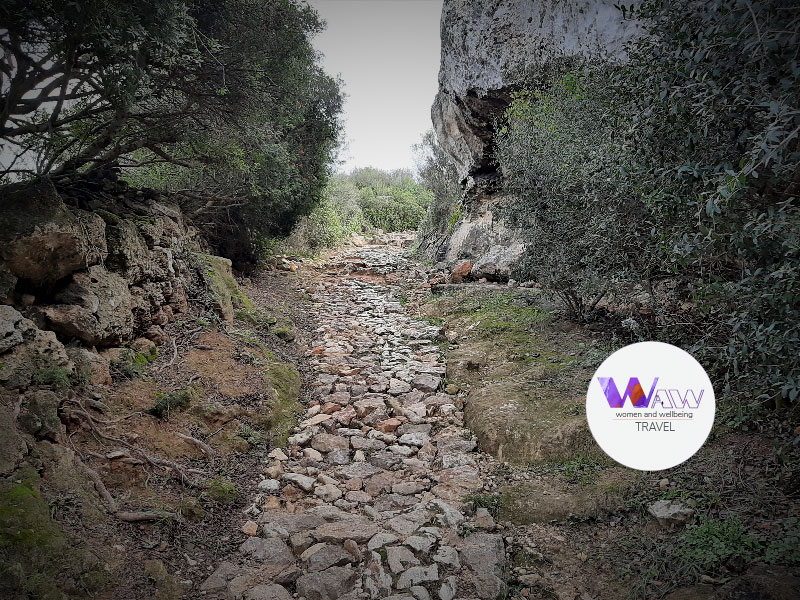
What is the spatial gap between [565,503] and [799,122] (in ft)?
9.75

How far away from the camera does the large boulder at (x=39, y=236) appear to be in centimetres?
415

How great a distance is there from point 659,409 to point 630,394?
0.81 feet

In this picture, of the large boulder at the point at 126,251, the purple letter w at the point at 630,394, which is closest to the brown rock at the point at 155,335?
the large boulder at the point at 126,251

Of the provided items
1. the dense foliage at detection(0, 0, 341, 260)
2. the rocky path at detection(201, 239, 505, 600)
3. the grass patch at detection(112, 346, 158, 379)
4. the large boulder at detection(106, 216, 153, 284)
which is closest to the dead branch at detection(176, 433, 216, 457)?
the rocky path at detection(201, 239, 505, 600)

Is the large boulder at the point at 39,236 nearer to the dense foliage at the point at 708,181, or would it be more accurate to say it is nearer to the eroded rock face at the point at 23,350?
the eroded rock face at the point at 23,350

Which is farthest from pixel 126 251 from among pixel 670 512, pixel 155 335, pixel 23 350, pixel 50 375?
pixel 670 512

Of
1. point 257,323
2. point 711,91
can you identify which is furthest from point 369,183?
point 711,91

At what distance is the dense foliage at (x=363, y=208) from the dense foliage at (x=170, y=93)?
6.06m

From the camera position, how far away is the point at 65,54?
14.2ft

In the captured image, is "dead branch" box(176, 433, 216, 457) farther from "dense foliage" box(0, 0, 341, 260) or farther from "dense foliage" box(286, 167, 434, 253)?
"dense foliage" box(286, 167, 434, 253)

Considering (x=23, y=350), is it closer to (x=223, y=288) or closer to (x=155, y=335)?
(x=155, y=335)

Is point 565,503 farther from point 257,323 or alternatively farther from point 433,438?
point 257,323

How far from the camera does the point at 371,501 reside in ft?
13.8

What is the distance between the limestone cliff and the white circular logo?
5.49 metres
